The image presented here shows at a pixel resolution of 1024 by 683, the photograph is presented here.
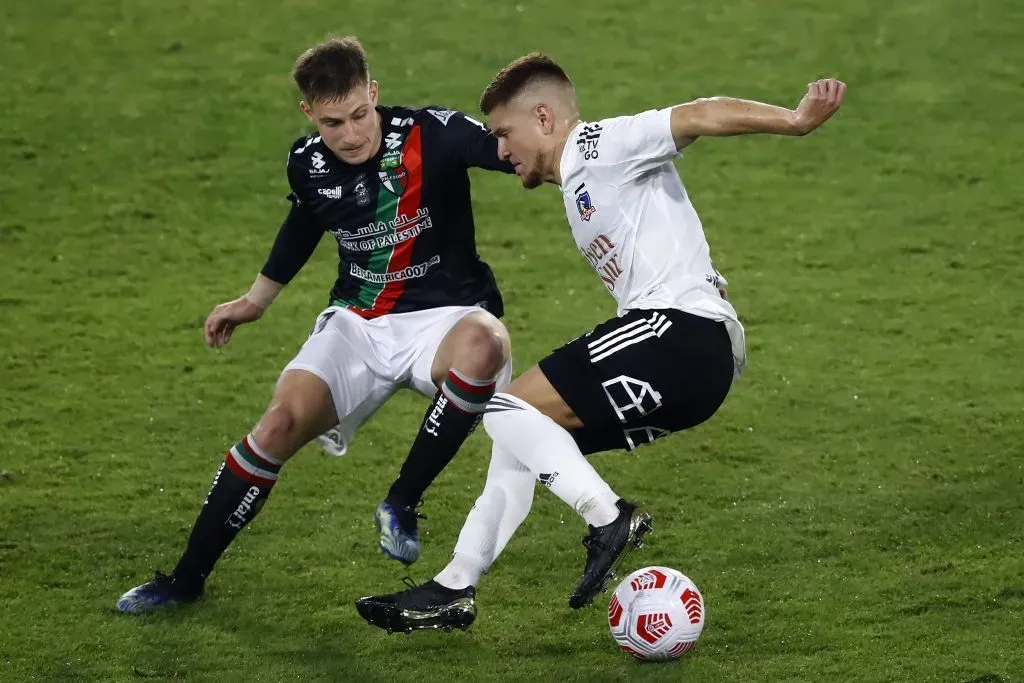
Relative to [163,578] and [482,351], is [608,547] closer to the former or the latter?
[482,351]

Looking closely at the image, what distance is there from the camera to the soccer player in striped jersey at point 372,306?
5051 mm

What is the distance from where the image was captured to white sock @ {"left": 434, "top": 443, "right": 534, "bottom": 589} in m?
4.61

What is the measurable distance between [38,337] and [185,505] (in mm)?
2111

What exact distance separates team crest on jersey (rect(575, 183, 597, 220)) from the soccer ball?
45.6 inches

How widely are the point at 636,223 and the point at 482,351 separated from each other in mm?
812

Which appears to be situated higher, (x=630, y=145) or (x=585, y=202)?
(x=630, y=145)

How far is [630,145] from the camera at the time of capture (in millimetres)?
4383

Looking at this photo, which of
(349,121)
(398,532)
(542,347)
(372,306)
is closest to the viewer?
(398,532)

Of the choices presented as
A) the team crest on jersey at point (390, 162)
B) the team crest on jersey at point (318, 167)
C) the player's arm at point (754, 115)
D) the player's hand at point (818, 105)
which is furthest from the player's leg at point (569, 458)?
the team crest on jersey at point (318, 167)

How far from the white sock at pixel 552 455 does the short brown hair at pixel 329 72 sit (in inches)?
49.7

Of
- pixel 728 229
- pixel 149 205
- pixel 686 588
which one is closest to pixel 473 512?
pixel 686 588

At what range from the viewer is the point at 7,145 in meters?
9.77

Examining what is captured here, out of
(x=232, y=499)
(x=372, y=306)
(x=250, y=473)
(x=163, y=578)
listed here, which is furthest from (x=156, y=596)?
(x=372, y=306)

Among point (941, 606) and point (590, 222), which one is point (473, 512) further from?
point (941, 606)
